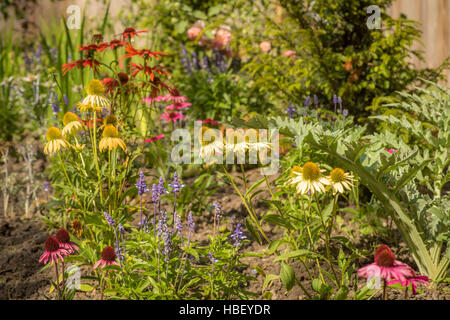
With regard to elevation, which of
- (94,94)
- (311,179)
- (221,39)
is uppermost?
(221,39)

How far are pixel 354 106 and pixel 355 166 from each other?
5.05 ft

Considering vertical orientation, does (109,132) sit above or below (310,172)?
above

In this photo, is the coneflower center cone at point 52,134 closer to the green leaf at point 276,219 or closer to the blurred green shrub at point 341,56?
the green leaf at point 276,219

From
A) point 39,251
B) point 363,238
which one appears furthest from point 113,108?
point 363,238

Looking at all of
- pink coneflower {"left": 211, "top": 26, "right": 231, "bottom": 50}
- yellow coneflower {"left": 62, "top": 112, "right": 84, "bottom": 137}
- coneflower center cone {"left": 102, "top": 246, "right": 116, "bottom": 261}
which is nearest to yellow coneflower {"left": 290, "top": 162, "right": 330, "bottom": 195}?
coneflower center cone {"left": 102, "top": 246, "right": 116, "bottom": 261}

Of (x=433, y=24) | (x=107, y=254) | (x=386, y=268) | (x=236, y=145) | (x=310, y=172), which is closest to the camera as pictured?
(x=386, y=268)

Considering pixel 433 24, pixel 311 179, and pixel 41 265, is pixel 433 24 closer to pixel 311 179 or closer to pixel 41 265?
pixel 311 179

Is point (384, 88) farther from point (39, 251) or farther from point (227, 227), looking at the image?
point (39, 251)

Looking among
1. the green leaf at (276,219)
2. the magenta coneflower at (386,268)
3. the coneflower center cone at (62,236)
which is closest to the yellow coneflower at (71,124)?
the coneflower center cone at (62,236)

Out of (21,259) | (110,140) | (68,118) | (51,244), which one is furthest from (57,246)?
(21,259)

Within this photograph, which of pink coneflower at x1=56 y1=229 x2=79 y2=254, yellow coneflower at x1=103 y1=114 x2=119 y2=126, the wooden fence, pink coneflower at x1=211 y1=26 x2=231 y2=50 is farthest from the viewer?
pink coneflower at x1=211 y1=26 x2=231 y2=50

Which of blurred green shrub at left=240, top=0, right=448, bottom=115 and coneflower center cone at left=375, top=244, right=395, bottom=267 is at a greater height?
blurred green shrub at left=240, top=0, right=448, bottom=115

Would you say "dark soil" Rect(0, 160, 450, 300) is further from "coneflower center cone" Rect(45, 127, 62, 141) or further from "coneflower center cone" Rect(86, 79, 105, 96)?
"coneflower center cone" Rect(86, 79, 105, 96)

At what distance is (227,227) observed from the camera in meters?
2.91
